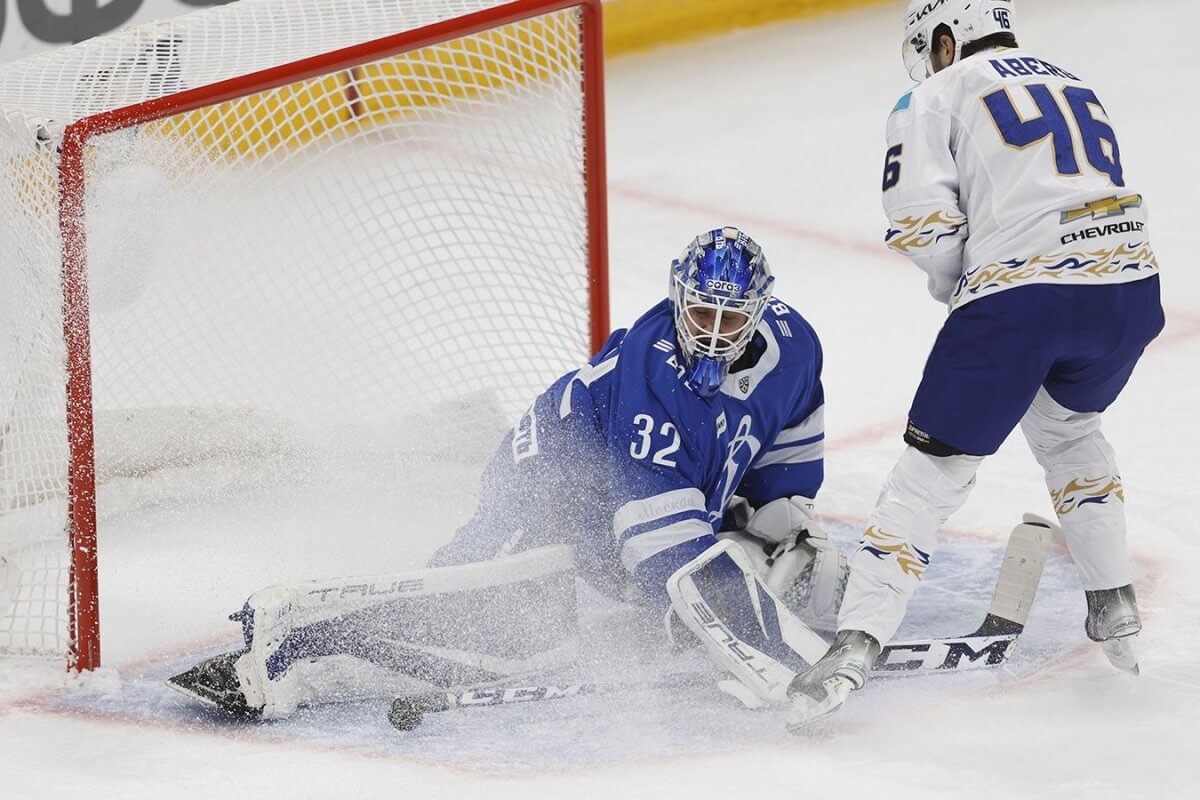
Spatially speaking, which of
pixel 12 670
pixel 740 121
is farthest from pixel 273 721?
pixel 740 121

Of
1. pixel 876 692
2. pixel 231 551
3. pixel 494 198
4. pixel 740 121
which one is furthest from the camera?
pixel 740 121

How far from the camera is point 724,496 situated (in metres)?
3.04

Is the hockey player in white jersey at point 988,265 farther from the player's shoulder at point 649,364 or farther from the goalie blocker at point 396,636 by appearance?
the goalie blocker at point 396,636

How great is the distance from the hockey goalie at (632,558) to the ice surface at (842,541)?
0.31ft

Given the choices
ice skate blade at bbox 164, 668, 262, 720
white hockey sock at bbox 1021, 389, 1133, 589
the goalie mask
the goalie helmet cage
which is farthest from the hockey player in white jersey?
the goalie helmet cage

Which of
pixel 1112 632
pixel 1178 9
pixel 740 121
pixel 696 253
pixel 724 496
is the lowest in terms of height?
pixel 1112 632

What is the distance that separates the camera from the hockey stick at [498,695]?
2.80m

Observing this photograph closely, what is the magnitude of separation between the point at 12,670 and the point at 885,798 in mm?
1460

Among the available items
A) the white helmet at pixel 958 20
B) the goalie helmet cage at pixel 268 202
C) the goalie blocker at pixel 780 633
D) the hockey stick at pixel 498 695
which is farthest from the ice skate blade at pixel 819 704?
the goalie helmet cage at pixel 268 202

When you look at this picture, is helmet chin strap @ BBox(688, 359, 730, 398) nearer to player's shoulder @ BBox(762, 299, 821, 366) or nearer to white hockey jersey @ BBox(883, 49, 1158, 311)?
player's shoulder @ BBox(762, 299, 821, 366)

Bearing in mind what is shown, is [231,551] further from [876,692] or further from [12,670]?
[876,692]

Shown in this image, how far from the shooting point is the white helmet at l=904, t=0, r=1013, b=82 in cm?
282

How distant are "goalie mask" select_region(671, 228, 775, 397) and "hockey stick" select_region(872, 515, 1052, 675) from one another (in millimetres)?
520

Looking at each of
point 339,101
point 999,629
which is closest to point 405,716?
point 999,629
